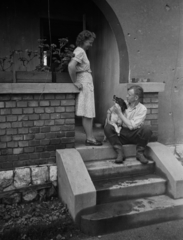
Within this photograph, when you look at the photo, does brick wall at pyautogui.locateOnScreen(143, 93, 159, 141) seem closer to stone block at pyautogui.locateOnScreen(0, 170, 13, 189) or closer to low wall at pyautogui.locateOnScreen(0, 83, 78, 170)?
low wall at pyautogui.locateOnScreen(0, 83, 78, 170)

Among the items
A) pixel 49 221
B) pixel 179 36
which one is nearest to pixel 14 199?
pixel 49 221

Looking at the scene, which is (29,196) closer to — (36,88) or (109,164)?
(109,164)

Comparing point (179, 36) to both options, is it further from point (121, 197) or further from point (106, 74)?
point (121, 197)

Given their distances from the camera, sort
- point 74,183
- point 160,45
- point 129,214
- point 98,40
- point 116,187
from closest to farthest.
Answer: point 129,214 → point 74,183 → point 116,187 → point 160,45 → point 98,40

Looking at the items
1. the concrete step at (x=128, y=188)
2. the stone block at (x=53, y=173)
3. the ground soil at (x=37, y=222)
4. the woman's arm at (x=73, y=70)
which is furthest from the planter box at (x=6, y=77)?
the concrete step at (x=128, y=188)

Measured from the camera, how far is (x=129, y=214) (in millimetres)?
2975

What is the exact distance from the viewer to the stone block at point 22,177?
3527 millimetres

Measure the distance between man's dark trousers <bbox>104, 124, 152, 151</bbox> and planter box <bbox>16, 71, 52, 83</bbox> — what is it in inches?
45.2

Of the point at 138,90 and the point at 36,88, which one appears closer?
the point at 36,88

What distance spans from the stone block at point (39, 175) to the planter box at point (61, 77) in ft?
4.18

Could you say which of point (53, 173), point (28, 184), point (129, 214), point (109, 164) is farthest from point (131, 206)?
point (28, 184)

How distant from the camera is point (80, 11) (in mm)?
5996

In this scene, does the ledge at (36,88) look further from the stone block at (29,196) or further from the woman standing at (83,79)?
the stone block at (29,196)

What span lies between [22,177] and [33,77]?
141cm
